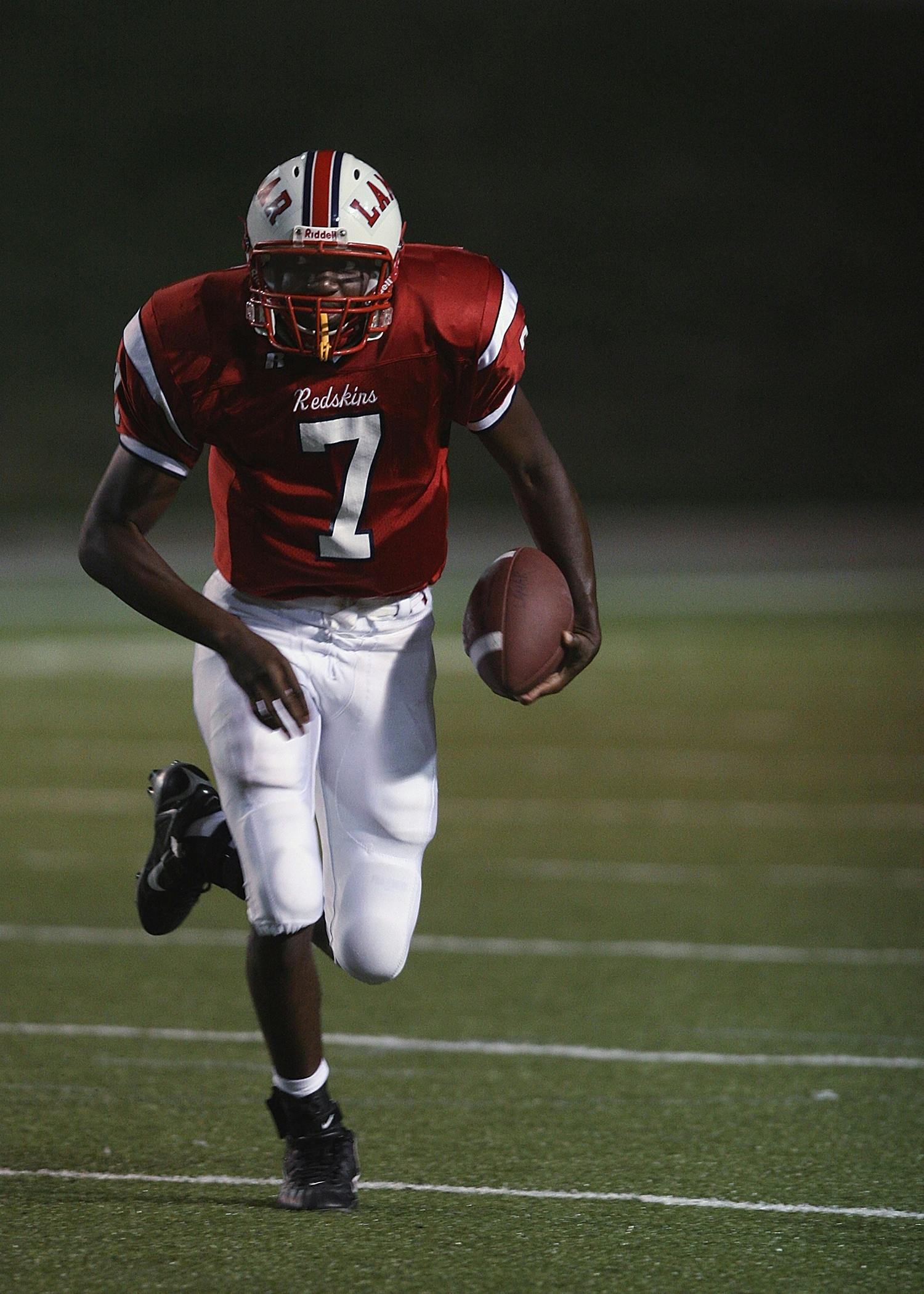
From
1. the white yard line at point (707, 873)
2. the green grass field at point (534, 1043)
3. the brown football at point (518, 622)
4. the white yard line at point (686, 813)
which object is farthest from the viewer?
the white yard line at point (686, 813)

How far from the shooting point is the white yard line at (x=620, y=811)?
6.48 metres

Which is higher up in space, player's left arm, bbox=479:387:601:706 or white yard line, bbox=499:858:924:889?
player's left arm, bbox=479:387:601:706

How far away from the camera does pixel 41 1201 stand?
286cm

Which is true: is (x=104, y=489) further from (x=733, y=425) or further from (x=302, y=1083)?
(x=733, y=425)

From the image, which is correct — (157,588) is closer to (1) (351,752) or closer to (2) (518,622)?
(1) (351,752)

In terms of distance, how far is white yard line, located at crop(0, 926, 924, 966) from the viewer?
467 centimetres

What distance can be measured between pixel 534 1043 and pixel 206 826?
1226 mm

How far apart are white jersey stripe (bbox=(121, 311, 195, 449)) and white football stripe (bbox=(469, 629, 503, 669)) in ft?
1.93

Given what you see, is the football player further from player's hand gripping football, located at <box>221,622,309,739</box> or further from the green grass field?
the green grass field

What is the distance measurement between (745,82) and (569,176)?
3117mm

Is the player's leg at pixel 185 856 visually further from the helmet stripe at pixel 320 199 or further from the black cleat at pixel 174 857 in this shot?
the helmet stripe at pixel 320 199

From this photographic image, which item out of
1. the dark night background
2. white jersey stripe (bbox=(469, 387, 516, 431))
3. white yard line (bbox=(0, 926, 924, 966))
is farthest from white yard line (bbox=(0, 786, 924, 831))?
the dark night background

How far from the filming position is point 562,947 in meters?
4.80

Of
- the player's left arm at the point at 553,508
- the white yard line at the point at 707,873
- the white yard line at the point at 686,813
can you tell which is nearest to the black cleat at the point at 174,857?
the player's left arm at the point at 553,508
